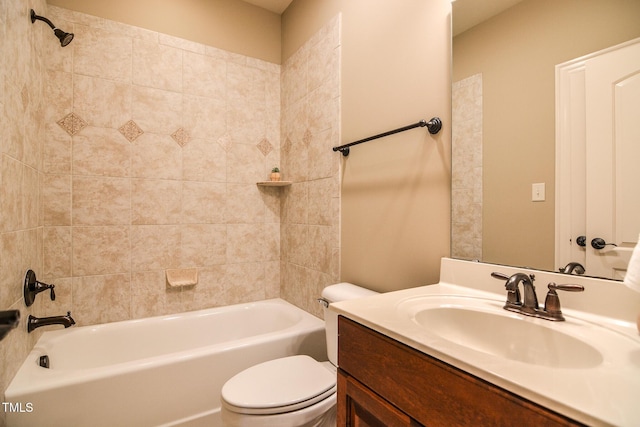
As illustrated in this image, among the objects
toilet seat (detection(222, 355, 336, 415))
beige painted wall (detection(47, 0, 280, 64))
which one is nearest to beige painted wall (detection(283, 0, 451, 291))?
toilet seat (detection(222, 355, 336, 415))

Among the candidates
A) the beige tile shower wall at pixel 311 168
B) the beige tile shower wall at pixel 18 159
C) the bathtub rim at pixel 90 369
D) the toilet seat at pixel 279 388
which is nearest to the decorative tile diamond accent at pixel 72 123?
the beige tile shower wall at pixel 18 159

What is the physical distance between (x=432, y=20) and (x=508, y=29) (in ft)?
1.09

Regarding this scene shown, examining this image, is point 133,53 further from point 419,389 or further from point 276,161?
point 419,389

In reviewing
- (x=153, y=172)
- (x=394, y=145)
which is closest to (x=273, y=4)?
(x=153, y=172)

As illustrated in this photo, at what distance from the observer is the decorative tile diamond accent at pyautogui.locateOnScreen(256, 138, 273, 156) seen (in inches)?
94.3

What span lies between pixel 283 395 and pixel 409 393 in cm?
68

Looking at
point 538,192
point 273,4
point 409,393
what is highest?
point 273,4

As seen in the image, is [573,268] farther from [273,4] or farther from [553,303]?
[273,4]

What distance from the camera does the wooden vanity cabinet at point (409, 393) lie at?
515 millimetres

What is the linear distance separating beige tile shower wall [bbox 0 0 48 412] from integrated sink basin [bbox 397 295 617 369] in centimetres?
147

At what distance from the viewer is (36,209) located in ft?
5.20

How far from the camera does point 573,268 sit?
0.88m

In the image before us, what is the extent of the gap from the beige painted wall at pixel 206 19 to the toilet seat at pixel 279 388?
7.11 feet

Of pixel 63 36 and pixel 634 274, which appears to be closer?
pixel 634 274
